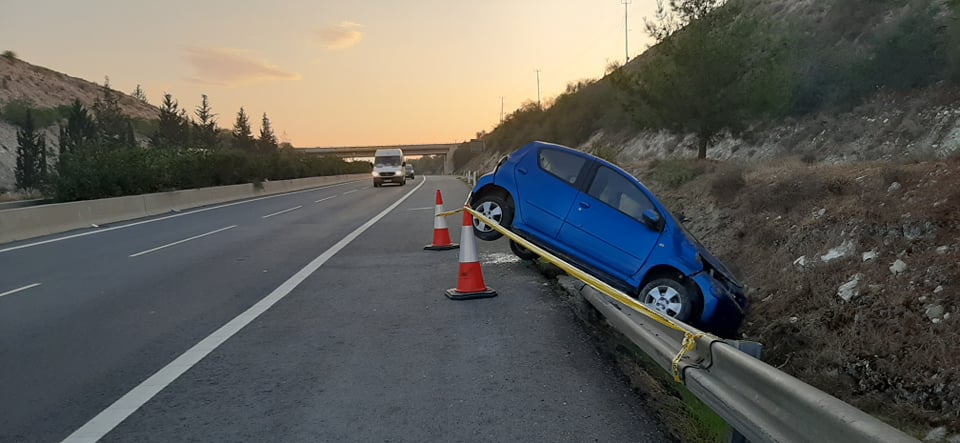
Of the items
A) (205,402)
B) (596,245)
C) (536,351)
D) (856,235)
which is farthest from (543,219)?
(205,402)

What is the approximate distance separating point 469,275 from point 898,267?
15.8 feet

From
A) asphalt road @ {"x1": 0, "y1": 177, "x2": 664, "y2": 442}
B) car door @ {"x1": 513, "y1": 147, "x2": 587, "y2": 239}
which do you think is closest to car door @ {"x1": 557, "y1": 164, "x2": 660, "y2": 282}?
car door @ {"x1": 513, "y1": 147, "x2": 587, "y2": 239}

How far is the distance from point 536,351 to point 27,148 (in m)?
63.8

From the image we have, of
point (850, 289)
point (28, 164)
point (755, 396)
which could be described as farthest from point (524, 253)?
point (28, 164)

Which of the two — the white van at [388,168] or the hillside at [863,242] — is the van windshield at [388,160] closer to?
the white van at [388,168]

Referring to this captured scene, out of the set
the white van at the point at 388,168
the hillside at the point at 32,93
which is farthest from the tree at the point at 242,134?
the white van at the point at 388,168

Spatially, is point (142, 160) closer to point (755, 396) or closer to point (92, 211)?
point (92, 211)

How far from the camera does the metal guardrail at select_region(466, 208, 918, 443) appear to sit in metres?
2.45

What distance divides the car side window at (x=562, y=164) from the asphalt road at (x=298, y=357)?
1507 millimetres

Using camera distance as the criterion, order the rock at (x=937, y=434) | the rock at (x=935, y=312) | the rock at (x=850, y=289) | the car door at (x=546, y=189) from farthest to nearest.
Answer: the car door at (x=546, y=189)
the rock at (x=850, y=289)
the rock at (x=935, y=312)
the rock at (x=937, y=434)

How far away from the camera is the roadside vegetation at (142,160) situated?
23.3m

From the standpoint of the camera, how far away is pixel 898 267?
23.3 feet

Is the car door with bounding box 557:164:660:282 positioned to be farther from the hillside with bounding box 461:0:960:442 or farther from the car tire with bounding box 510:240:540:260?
the car tire with bounding box 510:240:540:260

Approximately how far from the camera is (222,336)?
6.27 m
